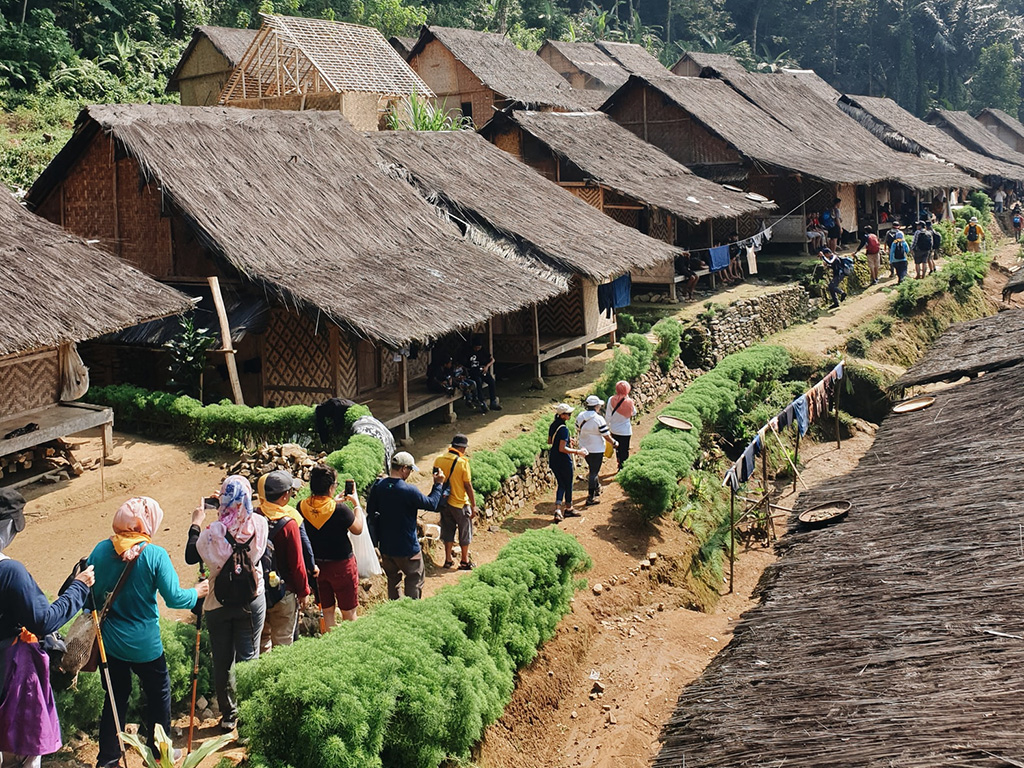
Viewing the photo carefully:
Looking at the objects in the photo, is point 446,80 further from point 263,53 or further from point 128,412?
point 128,412

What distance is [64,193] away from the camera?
16.7m

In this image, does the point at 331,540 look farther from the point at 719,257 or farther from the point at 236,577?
the point at 719,257

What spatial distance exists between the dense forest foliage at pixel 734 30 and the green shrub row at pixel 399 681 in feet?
97.5

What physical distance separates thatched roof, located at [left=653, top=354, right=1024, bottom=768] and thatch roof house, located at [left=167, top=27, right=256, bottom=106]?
102 ft

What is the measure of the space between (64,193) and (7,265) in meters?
4.82

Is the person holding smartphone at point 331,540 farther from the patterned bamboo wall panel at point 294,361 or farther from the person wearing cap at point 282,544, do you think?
the patterned bamboo wall panel at point 294,361

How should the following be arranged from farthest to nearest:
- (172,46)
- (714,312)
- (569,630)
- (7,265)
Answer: (172,46) < (714,312) < (7,265) < (569,630)

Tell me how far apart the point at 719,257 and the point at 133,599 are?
2062cm

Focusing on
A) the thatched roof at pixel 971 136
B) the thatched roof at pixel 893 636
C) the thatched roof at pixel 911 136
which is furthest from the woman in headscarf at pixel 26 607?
the thatched roof at pixel 971 136

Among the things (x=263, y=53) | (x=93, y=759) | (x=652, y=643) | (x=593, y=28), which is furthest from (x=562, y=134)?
(x=593, y=28)

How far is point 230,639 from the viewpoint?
7.38 metres

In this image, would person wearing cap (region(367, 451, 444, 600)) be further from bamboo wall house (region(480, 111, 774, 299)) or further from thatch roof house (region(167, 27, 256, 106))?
thatch roof house (region(167, 27, 256, 106))

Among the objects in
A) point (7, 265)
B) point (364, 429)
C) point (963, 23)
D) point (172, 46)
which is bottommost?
point (364, 429)

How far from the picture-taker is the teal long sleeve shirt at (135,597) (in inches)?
255
